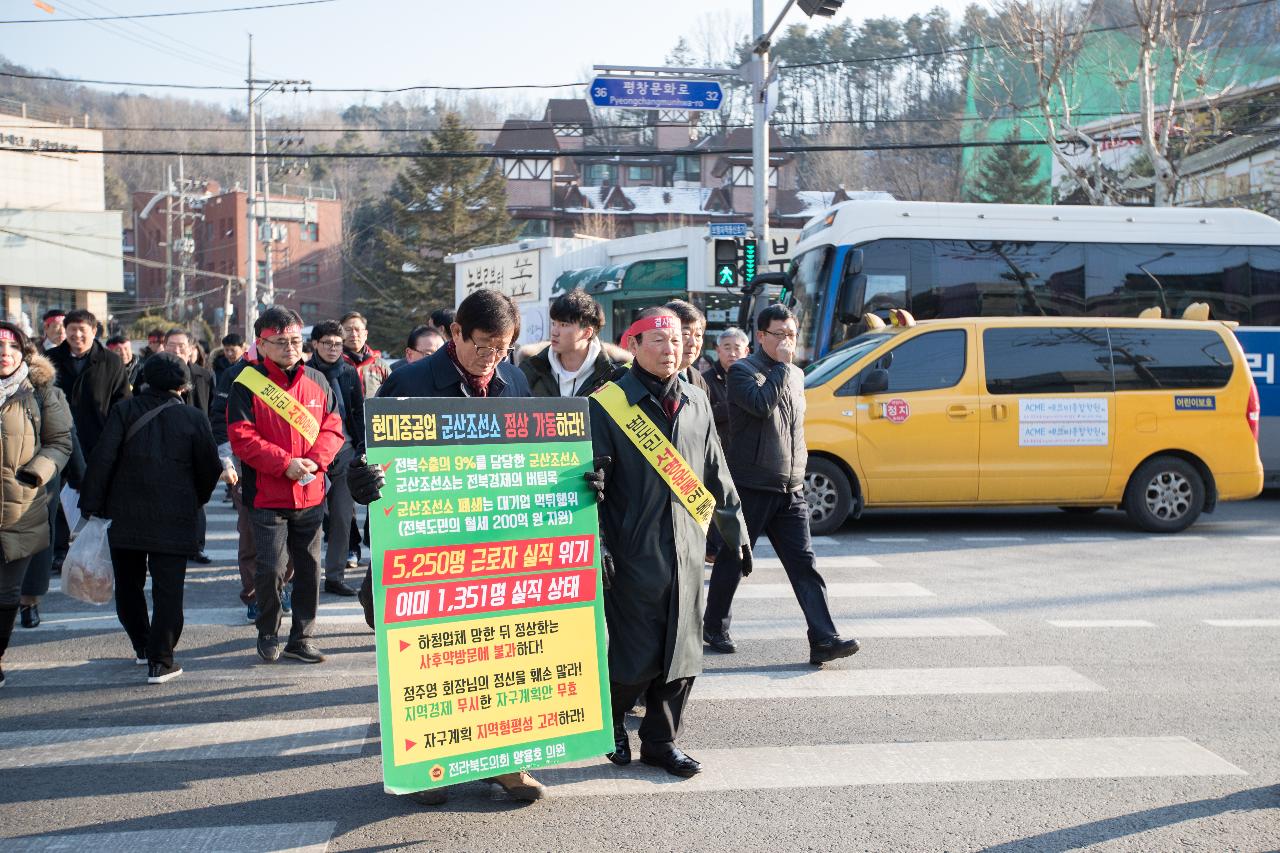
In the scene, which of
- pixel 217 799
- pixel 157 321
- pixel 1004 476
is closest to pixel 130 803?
pixel 217 799

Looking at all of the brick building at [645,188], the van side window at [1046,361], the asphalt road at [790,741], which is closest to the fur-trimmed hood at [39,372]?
the asphalt road at [790,741]

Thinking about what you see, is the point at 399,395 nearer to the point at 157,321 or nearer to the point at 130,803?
the point at 130,803

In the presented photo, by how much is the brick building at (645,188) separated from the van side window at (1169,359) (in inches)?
2026

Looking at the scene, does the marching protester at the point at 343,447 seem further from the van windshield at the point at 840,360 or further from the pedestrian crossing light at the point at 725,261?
the pedestrian crossing light at the point at 725,261

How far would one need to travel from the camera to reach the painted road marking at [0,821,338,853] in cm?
402

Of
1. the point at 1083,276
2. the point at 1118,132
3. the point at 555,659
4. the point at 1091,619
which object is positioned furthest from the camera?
the point at 1118,132

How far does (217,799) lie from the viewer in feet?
14.7

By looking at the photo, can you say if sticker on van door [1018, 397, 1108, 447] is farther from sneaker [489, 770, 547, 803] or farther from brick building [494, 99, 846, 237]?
brick building [494, 99, 846, 237]

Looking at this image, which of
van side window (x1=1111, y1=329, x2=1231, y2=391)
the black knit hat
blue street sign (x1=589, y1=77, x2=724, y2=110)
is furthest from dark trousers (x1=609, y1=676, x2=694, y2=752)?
blue street sign (x1=589, y1=77, x2=724, y2=110)

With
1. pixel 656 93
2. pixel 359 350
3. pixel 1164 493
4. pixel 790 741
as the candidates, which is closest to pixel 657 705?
pixel 790 741

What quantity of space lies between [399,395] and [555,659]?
1241 mm

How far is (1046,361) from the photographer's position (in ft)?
37.0

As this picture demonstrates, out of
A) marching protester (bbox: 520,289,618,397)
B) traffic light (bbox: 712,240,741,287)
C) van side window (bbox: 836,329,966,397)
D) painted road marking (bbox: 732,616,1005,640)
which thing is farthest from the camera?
traffic light (bbox: 712,240,741,287)

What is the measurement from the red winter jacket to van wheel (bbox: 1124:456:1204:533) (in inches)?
324
